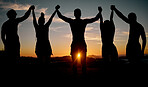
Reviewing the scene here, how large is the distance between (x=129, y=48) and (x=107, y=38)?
0.89 meters

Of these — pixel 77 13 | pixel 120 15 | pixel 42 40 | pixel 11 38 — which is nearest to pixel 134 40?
pixel 120 15

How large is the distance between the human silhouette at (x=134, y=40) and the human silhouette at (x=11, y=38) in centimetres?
434

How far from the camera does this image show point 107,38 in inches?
208

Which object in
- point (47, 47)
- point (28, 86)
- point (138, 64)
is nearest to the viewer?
point (28, 86)

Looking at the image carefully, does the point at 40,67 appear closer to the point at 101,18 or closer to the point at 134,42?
the point at 101,18

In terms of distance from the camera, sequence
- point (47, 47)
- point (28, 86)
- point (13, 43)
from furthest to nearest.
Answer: point (47, 47) → point (13, 43) → point (28, 86)

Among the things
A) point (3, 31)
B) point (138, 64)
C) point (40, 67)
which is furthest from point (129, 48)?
point (3, 31)

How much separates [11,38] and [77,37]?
2599mm

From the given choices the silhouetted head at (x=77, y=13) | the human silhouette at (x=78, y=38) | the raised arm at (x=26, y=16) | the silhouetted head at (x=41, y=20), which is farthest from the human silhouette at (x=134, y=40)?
the raised arm at (x=26, y=16)

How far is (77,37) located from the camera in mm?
4832

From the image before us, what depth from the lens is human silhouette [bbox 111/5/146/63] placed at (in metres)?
4.94

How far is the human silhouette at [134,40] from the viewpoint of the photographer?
195 inches

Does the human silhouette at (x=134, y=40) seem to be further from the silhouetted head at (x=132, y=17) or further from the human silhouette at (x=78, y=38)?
the human silhouette at (x=78, y=38)

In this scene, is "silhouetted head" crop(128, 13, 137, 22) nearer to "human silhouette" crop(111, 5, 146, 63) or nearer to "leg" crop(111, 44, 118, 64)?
"human silhouette" crop(111, 5, 146, 63)
